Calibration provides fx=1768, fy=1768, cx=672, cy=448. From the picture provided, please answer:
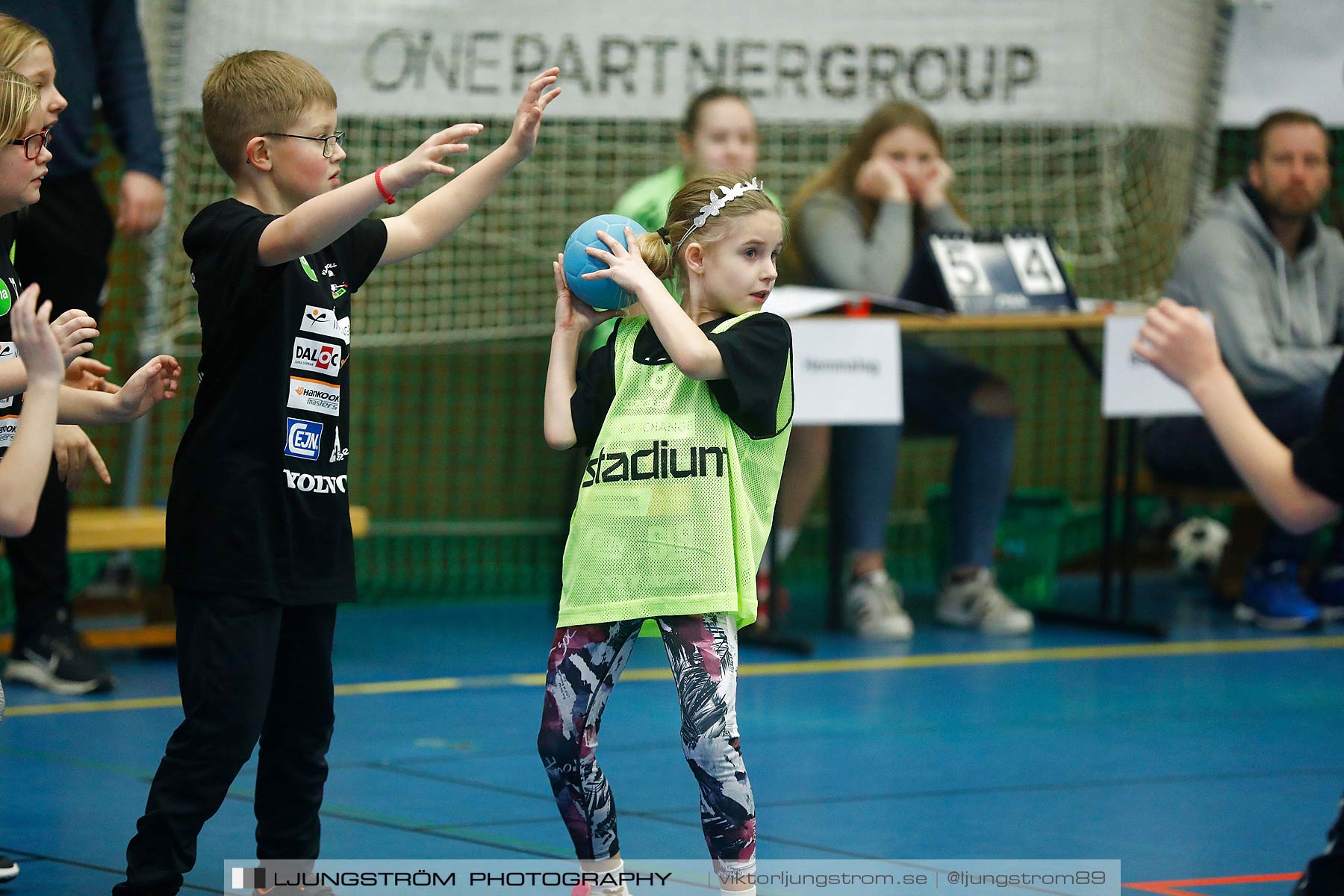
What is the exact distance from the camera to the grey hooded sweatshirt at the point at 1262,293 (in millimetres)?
6262

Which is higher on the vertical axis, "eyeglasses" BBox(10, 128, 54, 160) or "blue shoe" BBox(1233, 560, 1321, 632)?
"eyeglasses" BBox(10, 128, 54, 160)

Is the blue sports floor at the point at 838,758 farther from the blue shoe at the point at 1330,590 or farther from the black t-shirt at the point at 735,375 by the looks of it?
the black t-shirt at the point at 735,375

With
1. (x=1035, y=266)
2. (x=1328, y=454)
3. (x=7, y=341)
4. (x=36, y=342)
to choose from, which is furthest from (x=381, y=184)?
(x=1035, y=266)

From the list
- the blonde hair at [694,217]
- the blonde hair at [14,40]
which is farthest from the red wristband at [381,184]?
the blonde hair at [14,40]

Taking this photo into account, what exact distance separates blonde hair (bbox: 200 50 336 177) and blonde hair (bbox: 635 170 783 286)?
58 cm

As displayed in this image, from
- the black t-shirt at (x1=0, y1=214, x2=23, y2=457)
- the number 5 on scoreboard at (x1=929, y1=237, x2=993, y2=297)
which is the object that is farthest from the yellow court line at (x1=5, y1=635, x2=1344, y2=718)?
the black t-shirt at (x1=0, y1=214, x2=23, y2=457)

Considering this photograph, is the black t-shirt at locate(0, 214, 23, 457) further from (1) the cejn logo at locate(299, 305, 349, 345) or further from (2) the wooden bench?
(2) the wooden bench

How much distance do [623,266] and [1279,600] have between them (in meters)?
4.45

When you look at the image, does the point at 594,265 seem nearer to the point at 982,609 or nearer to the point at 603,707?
the point at 603,707

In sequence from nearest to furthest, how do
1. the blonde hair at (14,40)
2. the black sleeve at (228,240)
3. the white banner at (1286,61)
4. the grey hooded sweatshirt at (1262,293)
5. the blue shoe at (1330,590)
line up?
the black sleeve at (228,240)
the blonde hair at (14,40)
the grey hooded sweatshirt at (1262,293)
the blue shoe at (1330,590)
the white banner at (1286,61)

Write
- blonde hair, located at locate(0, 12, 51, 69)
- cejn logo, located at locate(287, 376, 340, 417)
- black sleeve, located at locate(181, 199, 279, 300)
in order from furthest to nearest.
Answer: blonde hair, located at locate(0, 12, 51, 69) < cejn logo, located at locate(287, 376, 340, 417) < black sleeve, located at locate(181, 199, 279, 300)

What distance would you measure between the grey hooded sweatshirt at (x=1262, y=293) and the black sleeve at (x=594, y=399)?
392cm

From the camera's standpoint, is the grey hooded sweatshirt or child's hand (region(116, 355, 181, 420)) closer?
child's hand (region(116, 355, 181, 420))

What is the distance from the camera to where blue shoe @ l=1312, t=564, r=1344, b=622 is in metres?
6.77
